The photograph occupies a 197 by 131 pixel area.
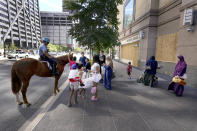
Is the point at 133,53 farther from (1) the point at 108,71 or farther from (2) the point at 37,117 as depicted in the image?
(2) the point at 37,117

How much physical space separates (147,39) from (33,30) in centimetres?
9893

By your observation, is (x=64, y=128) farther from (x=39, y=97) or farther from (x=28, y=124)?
(x=39, y=97)

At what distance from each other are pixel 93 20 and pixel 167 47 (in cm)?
739

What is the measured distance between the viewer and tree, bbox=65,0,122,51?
9.29 m

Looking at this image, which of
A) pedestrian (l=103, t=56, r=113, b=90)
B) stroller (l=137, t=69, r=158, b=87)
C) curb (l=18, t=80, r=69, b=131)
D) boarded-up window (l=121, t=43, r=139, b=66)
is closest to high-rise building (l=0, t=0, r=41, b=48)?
boarded-up window (l=121, t=43, r=139, b=66)

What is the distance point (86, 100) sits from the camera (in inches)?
186

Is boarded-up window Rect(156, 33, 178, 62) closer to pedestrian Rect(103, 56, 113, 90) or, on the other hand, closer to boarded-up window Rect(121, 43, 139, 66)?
boarded-up window Rect(121, 43, 139, 66)

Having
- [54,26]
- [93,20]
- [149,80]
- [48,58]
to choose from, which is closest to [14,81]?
[48,58]

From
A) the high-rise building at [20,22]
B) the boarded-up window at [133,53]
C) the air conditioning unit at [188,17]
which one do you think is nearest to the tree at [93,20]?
the air conditioning unit at [188,17]

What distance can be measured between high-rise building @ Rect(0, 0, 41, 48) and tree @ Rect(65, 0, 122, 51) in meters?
60.0

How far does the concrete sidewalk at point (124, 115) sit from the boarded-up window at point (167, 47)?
5.55 meters

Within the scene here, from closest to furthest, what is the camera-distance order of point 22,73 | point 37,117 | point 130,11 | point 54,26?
point 37,117 < point 22,73 < point 130,11 < point 54,26

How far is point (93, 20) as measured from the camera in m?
9.55

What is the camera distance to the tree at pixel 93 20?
9289mm
